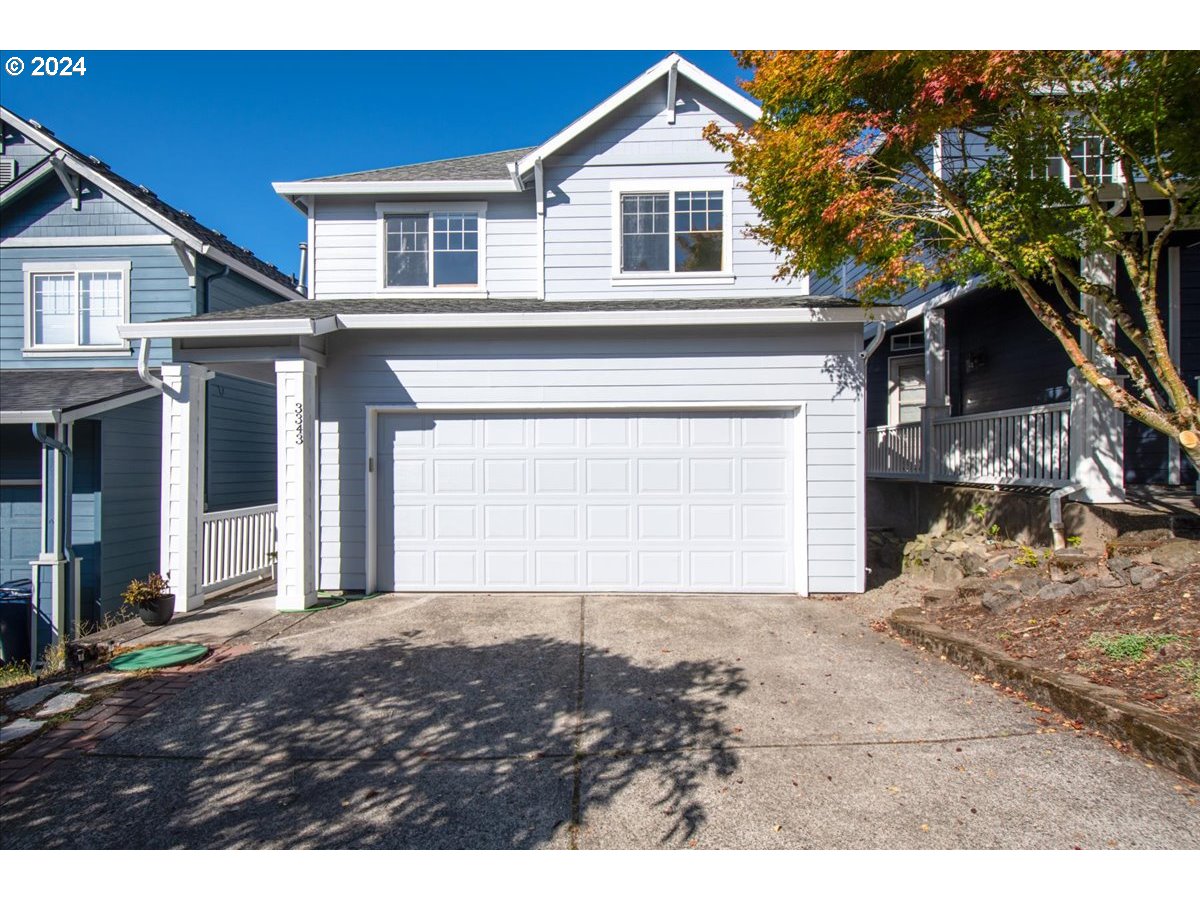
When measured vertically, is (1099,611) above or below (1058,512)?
below

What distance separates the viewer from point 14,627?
789 cm

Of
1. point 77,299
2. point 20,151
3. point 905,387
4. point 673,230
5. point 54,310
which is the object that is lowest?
point 905,387

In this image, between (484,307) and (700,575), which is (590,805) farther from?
(484,307)

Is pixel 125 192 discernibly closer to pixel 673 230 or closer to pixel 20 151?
pixel 20 151

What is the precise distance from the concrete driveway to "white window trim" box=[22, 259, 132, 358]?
7.19 metres

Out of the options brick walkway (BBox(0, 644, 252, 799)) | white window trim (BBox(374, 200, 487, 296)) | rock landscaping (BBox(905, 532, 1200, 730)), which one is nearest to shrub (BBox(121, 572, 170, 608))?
brick walkway (BBox(0, 644, 252, 799))

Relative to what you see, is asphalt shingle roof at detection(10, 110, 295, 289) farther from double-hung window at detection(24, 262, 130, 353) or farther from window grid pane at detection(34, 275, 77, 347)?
window grid pane at detection(34, 275, 77, 347)

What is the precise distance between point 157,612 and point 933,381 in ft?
36.1

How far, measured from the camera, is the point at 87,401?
307 inches

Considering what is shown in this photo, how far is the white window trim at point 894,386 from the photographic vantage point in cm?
1197

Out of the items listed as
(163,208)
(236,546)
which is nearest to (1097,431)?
(236,546)

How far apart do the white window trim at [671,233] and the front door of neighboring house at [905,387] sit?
574 centimetres

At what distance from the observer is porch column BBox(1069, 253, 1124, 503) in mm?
6688

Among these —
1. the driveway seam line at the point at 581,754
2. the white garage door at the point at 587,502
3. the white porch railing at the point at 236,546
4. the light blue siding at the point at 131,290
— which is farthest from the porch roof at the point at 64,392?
the driveway seam line at the point at 581,754
